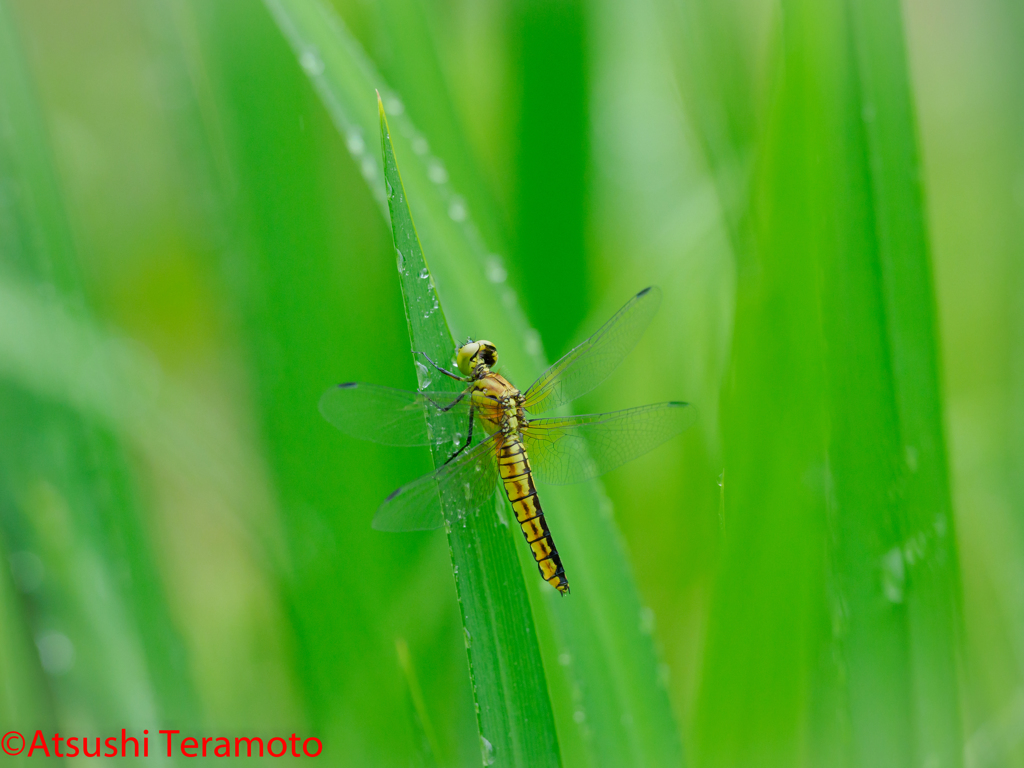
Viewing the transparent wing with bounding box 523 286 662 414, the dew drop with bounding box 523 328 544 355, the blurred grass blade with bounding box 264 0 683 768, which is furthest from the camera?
the transparent wing with bounding box 523 286 662 414

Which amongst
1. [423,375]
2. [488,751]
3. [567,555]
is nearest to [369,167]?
[423,375]

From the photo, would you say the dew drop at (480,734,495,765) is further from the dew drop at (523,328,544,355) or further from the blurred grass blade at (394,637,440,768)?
the dew drop at (523,328,544,355)

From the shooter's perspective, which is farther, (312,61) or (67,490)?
(67,490)

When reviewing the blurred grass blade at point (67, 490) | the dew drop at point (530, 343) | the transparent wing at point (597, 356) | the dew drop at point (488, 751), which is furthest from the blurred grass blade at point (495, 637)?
the blurred grass blade at point (67, 490)

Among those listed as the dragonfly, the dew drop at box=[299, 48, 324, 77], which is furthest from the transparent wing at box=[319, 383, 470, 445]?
the dew drop at box=[299, 48, 324, 77]

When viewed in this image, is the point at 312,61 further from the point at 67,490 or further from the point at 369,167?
the point at 67,490

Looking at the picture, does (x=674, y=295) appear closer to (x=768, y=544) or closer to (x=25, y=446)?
(x=768, y=544)

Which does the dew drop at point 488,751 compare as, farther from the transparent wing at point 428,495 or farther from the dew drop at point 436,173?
the dew drop at point 436,173
